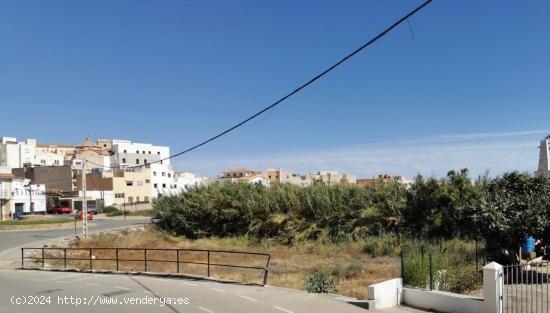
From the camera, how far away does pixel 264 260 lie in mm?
25812

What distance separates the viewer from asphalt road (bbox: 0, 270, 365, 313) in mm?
11688

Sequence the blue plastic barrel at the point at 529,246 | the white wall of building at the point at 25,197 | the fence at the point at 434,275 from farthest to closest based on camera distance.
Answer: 1. the white wall of building at the point at 25,197
2. the blue plastic barrel at the point at 529,246
3. the fence at the point at 434,275

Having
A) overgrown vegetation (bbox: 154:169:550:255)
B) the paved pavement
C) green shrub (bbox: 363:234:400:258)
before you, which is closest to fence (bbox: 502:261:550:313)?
the paved pavement

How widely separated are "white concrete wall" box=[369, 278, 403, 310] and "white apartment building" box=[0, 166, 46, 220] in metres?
75.0

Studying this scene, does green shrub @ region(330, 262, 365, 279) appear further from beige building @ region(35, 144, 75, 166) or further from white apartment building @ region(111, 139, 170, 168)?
beige building @ region(35, 144, 75, 166)

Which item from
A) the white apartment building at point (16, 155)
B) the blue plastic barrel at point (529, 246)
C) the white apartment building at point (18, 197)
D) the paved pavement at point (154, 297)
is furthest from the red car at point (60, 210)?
the blue plastic barrel at point (529, 246)

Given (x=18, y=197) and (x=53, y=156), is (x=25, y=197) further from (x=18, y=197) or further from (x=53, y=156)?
(x=53, y=156)

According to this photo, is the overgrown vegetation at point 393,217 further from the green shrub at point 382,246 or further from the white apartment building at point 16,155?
the white apartment building at point 16,155

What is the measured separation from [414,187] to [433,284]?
18.8 metres

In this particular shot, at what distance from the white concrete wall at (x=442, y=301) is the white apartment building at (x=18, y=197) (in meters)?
75.3

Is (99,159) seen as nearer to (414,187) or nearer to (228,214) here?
(228,214)

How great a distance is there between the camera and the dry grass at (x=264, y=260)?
18.4m

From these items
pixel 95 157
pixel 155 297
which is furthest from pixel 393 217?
pixel 95 157

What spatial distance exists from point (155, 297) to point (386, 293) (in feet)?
20.1
